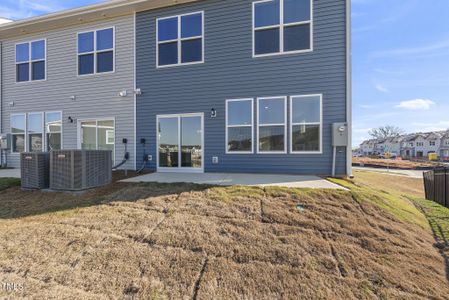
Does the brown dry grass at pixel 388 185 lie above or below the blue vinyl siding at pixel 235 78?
below

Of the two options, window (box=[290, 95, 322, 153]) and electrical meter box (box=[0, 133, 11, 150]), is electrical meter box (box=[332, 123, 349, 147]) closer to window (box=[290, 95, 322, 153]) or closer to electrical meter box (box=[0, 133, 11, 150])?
window (box=[290, 95, 322, 153])

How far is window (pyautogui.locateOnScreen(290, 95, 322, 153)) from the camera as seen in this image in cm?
743

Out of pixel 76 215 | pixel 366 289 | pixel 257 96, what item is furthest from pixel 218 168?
pixel 366 289

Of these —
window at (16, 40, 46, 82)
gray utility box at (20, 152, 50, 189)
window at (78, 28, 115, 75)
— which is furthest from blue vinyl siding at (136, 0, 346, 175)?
window at (16, 40, 46, 82)

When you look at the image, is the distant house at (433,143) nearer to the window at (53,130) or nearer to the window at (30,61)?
the window at (53,130)

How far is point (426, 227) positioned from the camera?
4418 millimetres

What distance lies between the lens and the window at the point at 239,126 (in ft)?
26.3

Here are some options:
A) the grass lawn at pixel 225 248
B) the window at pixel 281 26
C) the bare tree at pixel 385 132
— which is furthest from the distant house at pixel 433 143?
the grass lawn at pixel 225 248

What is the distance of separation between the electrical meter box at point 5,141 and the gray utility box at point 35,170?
6.05m

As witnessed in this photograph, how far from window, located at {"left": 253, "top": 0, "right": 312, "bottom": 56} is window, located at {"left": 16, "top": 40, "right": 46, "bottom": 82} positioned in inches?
359

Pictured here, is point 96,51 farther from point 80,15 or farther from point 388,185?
point 388,185

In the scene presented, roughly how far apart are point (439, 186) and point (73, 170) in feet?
36.4

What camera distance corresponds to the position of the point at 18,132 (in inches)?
428

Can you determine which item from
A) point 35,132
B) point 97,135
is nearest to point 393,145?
point 97,135
